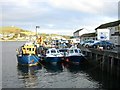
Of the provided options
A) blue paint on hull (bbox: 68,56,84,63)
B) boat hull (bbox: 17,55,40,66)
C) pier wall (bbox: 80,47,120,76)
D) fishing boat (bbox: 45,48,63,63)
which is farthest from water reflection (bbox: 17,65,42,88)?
pier wall (bbox: 80,47,120,76)

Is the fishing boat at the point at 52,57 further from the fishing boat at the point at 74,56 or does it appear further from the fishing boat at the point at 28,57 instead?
the fishing boat at the point at 28,57

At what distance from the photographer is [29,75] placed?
47000 mm

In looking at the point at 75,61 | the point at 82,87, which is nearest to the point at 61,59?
the point at 75,61

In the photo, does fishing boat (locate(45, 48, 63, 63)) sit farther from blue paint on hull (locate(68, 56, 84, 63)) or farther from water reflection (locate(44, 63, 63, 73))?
blue paint on hull (locate(68, 56, 84, 63))

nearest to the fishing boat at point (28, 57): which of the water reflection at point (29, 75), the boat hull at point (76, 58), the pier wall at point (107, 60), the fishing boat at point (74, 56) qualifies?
the water reflection at point (29, 75)

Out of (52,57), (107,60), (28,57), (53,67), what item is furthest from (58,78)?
(52,57)

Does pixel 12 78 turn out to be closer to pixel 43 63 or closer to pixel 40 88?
pixel 40 88

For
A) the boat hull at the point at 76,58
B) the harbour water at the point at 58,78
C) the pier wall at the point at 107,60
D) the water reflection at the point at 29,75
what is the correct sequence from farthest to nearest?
the boat hull at the point at 76,58
the pier wall at the point at 107,60
the water reflection at the point at 29,75
the harbour water at the point at 58,78

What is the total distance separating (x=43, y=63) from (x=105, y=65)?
50.3 ft

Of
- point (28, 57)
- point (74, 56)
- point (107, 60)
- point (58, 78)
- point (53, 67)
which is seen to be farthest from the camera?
point (74, 56)

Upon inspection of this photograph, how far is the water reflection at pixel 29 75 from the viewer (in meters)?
39.7

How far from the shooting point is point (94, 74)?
47.7 meters

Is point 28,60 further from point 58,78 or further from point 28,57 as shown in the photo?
point 58,78

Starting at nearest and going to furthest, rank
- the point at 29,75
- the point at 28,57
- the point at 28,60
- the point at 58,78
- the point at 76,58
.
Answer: the point at 58,78 < the point at 29,75 < the point at 28,57 < the point at 28,60 < the point at 76,58
